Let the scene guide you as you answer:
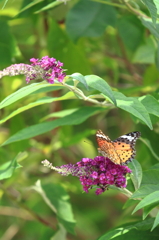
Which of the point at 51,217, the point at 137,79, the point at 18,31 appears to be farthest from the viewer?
the point at 51,217

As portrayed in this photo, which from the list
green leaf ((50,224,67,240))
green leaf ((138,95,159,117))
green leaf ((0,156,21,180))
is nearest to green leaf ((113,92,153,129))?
green leaf ((138,95,159,117))

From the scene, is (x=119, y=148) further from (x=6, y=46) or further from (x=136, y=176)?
(x=6, y=46)

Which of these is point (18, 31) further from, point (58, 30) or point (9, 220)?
point (9, 220)

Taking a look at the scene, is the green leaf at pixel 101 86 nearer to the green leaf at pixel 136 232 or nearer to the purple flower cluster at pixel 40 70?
the purple flower cluster at pixel 40 70

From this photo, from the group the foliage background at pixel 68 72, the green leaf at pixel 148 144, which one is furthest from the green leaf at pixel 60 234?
the green leaf at pixel 148 144

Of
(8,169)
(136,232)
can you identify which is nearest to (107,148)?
(136,232)

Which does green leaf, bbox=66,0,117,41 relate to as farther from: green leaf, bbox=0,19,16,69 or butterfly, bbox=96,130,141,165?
butterfly, bbox=96,130,141,165

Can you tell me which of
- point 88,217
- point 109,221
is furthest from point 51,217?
point 109,221
